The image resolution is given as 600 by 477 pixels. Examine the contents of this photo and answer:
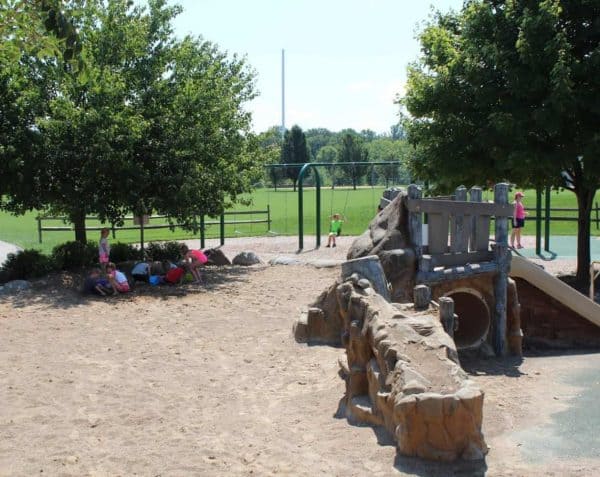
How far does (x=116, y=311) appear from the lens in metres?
13.8

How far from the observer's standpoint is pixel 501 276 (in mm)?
11328

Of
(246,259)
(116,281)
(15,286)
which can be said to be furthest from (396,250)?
(246,259)

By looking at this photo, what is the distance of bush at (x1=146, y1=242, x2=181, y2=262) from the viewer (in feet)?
61.7

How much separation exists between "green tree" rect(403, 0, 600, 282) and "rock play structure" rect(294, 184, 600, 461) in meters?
3.31

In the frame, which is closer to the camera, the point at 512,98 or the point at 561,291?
the point at 561,291

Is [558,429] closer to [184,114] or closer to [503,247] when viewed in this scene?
[503,247]

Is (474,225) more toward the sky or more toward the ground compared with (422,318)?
more toward the sky

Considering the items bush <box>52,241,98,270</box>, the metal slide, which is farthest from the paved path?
the metal slide

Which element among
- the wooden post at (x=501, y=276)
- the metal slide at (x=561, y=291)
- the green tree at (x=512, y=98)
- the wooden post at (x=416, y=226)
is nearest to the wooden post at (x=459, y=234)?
the wooden post at (x=501, y=276)

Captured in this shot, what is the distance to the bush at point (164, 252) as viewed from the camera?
61.7 ft

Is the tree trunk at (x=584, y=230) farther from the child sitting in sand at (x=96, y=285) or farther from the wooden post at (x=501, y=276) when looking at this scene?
the child sitting in sand at (x=96, y=285)

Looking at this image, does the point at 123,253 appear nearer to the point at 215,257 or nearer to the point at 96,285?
the point at 215,257

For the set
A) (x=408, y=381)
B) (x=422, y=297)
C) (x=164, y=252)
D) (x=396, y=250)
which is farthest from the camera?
(x=164, y=252)

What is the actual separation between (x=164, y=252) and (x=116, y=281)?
3.74 meters
